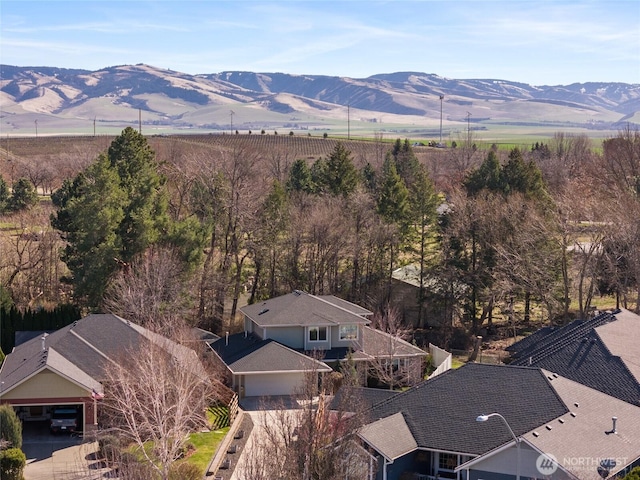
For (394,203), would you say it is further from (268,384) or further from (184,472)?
(184,472)

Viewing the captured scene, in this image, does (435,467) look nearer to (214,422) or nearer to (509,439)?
(509,439)

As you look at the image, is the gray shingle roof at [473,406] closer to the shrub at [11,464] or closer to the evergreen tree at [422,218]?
the shrub at [11,464]

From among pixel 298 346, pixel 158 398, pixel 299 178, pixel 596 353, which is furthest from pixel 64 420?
pixel 299 178

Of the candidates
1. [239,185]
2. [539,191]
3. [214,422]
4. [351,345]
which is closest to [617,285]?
[539,191]

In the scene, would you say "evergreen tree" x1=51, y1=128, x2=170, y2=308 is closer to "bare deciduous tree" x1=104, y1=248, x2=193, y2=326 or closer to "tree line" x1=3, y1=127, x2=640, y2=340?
"tree line" x1=3, y1=127, x2=640, y2=340

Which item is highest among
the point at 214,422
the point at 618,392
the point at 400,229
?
the point at 400,229

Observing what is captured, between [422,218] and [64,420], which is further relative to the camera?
[422,218]

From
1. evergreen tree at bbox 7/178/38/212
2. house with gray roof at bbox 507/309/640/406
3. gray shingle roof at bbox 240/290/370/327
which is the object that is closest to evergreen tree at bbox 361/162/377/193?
evergreen tree at bbox 7/178/38/212
